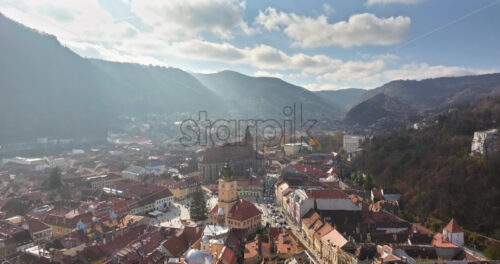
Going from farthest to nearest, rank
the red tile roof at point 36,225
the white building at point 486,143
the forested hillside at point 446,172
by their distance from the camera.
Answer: the white building at point 486,143 < the forested hillside at point 446,172 < the red tile roof at point 36,225

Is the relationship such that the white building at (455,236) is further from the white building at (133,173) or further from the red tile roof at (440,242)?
the white building at (133,173)

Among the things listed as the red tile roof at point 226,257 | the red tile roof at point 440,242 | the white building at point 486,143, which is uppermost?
the white building at point 486,143

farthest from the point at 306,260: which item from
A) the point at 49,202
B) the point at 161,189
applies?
the point at 49,202

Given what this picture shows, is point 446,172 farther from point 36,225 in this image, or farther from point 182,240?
point 36,225

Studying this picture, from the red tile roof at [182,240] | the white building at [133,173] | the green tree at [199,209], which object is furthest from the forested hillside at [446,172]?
the white building at [133,173]

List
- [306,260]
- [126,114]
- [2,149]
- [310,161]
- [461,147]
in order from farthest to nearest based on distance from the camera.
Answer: [126,114] → [2,149] → [310,161] → [461,147] → [306,260]

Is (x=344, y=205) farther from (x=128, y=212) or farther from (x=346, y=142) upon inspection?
(x=346, y=142)

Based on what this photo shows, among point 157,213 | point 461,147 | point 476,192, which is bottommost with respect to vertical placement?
point 157,213

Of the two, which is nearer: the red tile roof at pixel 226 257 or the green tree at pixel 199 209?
the red tile roof at pixel 226 257
